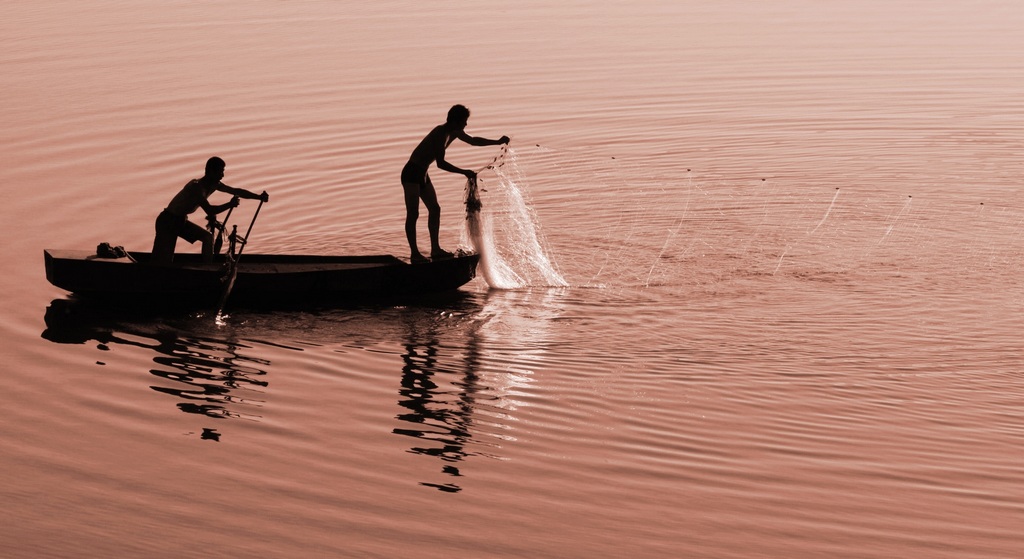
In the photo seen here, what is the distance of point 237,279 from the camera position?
47.8ft

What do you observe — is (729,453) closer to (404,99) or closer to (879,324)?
(879,324)

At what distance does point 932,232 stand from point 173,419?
33.8 feet

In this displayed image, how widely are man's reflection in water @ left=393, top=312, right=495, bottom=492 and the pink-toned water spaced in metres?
0.05

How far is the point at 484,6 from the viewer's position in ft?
131

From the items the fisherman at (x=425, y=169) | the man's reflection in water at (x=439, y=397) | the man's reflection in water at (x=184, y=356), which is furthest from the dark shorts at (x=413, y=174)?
the man's reflection in water at (x=184, y=356)

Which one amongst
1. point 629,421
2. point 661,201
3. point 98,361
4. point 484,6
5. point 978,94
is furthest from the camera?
point 484,6

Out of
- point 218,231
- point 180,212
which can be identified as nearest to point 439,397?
point 180,212

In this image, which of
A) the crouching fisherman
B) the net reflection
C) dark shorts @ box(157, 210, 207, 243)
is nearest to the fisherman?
the net reflection

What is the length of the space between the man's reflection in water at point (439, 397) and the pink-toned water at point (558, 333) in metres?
0.05

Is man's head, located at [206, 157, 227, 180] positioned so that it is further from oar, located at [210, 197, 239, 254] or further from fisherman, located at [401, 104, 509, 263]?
fisherman, located at [401, 104, 509, 263]

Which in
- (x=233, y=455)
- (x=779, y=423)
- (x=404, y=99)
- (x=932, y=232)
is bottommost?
(x=233, y=455)

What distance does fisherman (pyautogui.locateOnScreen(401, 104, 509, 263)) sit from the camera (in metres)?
15.4

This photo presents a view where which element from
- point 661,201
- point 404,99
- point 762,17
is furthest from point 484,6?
point 661,201

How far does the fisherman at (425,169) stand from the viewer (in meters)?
15.4
